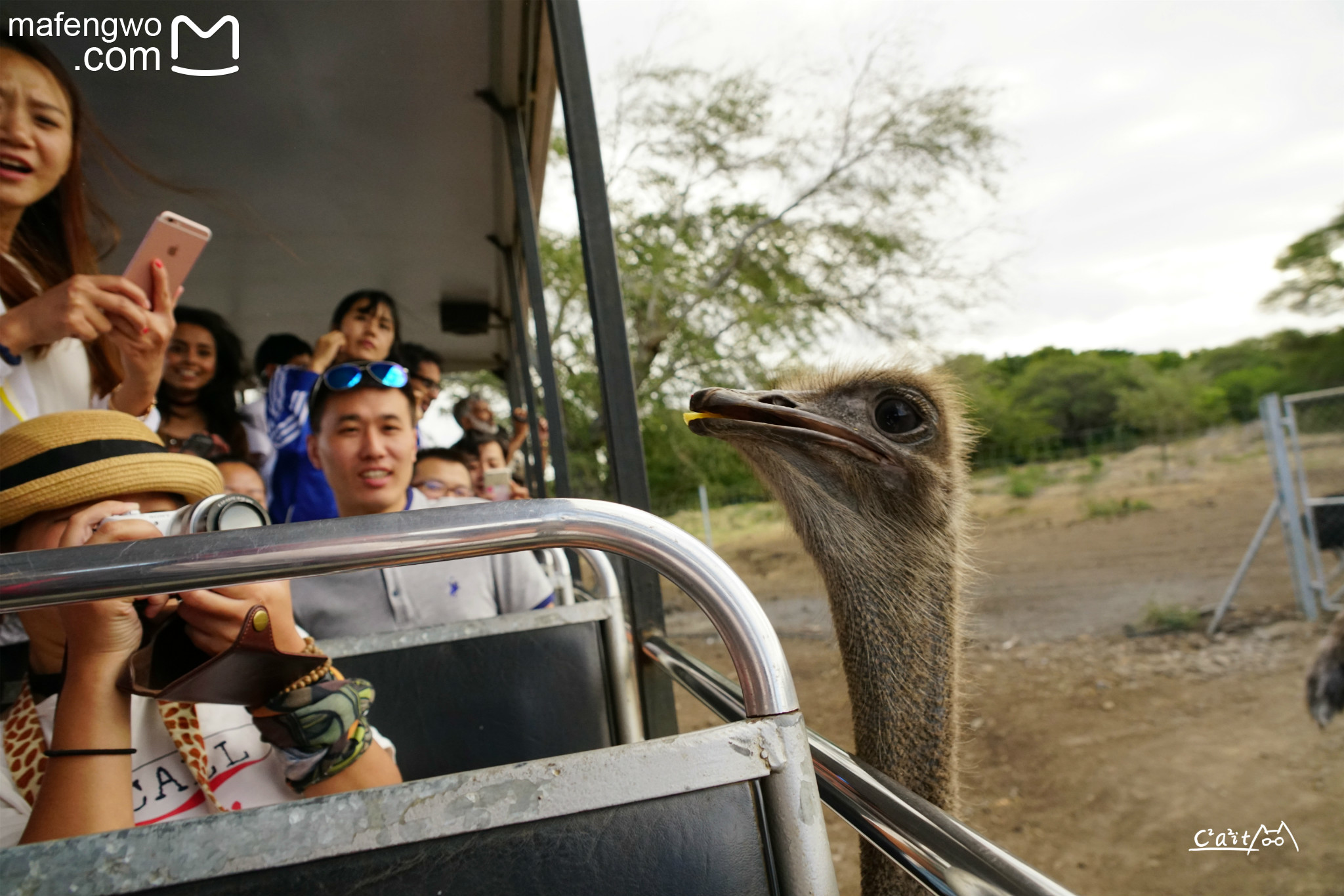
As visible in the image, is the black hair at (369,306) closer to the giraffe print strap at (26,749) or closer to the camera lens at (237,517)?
the giraffe print strap at (26,749)

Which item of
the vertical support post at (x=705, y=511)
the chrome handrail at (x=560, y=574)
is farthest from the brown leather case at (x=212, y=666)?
the vertical support post at (x=705, y=511)

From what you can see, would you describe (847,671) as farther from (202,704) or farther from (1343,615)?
(1343,615)

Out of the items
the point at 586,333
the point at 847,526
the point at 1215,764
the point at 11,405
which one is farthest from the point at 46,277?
the point at 586,333

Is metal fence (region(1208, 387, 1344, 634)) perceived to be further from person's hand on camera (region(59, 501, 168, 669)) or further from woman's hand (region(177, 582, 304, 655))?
person's hand on camera (region(59, 501, 168, 669))

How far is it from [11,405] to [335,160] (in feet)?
5.35

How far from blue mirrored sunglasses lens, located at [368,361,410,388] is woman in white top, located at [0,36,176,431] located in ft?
1.87

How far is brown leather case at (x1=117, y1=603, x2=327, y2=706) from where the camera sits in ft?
2.77

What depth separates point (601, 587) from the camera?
187cm


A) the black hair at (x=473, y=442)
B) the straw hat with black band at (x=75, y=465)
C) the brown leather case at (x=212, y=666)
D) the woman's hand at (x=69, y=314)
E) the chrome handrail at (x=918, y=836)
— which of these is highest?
the woman's hand at (x=69, y=314)

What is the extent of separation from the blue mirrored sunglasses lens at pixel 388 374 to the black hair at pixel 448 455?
1.49 m

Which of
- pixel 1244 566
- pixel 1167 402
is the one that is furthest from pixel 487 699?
pixel 1167 402

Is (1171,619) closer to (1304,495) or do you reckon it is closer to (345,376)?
(1304,495)

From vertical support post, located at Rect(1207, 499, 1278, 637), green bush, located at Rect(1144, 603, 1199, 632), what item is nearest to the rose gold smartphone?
vertical support post, located at Rect(1207, 499, 1278, 637)

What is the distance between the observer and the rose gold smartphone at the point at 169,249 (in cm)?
148
